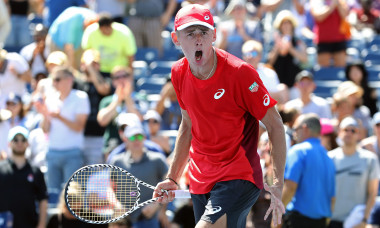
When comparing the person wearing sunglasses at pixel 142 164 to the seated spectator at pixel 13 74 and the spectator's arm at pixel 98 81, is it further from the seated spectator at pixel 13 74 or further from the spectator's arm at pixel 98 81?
the seated spectator at pixel 13 74

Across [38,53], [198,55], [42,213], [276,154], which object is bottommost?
[42,213]

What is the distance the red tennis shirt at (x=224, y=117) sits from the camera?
464 centimetres

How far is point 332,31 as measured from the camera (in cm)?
1174

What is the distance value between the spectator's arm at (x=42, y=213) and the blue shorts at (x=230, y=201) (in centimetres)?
400

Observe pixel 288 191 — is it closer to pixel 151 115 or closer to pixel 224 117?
pixel 151 115

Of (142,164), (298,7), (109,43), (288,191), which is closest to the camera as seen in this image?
(288,191)

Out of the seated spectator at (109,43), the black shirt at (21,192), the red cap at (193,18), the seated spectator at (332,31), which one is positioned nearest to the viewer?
the red cap at (193,18)

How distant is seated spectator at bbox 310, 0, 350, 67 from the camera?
11.8 m

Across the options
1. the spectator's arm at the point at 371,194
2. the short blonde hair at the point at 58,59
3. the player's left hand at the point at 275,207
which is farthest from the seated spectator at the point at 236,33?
the player's left hand at the point at 275,207

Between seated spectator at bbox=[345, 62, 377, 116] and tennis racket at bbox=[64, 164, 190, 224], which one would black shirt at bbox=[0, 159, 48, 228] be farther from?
seated spectator at bbox=[345, 62, 377, 116]

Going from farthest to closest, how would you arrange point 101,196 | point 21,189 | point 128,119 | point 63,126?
point 63,126 < point 128,119 < point 21,189 < point 101,196

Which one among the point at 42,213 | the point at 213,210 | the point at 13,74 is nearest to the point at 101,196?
the point at 213,210

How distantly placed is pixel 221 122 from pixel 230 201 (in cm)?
48

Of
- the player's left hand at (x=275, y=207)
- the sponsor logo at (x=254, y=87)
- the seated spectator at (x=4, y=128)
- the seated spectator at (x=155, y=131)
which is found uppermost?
the sponsor logo at (x=254, y=87)
